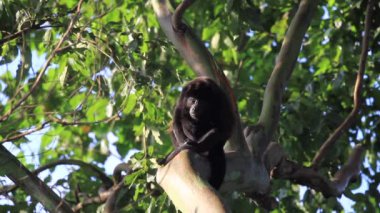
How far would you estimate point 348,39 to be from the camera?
6.27 metres

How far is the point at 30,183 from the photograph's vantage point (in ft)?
13.2

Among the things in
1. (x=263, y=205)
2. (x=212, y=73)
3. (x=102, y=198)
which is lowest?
(x=263, y=205)

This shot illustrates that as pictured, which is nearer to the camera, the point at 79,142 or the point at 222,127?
the point at 222,127

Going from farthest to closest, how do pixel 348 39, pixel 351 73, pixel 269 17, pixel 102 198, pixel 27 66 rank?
pixel 269 17
pixel 348 39
pixel 351 73
pixel 102 198
pixel 27 66

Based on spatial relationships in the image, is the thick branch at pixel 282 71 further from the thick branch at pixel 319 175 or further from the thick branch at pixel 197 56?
the thick branch at pixel 319 175

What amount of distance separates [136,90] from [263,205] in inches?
39.4

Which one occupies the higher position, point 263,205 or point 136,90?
point 136,90

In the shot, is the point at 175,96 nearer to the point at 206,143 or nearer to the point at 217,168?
the point at 206,143

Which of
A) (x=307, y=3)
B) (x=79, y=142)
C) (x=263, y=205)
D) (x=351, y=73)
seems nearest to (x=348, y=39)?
(x=351, y=73)

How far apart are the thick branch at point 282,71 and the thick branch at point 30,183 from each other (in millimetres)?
1151

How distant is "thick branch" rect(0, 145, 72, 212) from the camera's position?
3975mm

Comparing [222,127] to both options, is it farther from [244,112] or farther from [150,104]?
[244,112]

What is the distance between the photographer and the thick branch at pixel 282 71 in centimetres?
425

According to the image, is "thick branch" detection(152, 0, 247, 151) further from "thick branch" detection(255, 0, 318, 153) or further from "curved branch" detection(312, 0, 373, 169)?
"curved branch" detection(312, 0, 373, 169)
